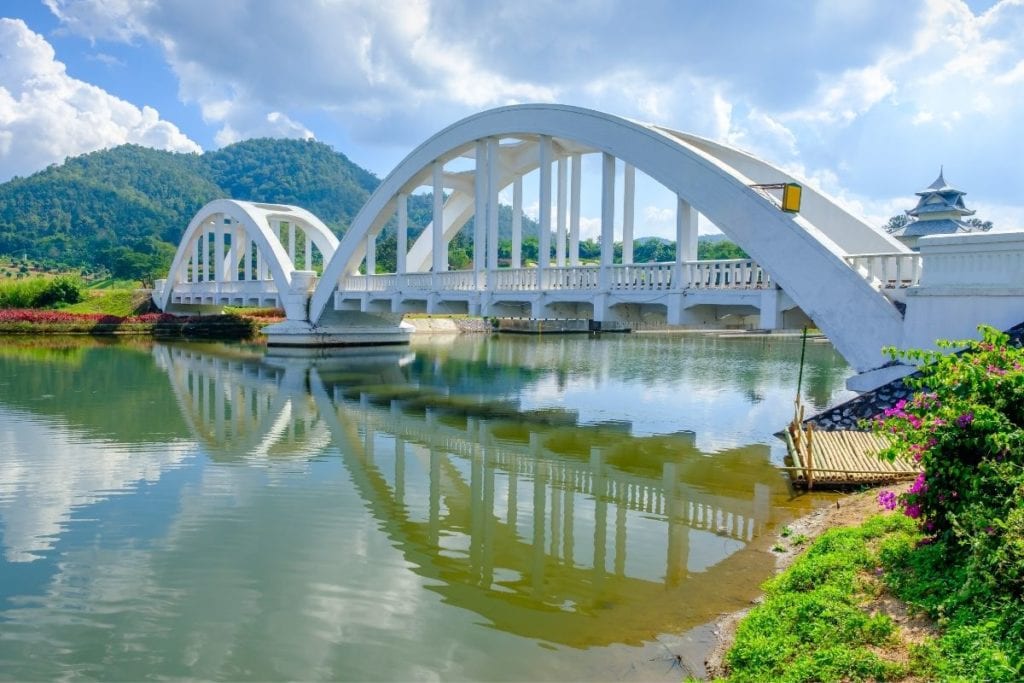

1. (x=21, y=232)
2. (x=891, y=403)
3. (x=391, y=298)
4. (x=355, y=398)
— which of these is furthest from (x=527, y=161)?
(x=21, y=232)

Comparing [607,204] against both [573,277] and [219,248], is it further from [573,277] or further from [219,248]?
[219,248]

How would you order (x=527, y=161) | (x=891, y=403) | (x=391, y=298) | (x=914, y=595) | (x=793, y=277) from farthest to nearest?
(x=391, y=298), (x=527, y=161), (x=793, y=277), (x=891, y=403), (x=914, y=595)

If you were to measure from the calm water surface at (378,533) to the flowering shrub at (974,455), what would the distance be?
1641 millimetres

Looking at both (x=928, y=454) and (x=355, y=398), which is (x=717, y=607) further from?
(x=355, y=398)

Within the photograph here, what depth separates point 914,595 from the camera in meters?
4.65

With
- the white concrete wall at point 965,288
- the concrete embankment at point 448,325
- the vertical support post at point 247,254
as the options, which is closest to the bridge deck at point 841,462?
the white concrete wall at point 965,288

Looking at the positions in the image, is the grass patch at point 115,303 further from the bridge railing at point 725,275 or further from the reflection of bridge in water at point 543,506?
the bridge railing at point 725,275

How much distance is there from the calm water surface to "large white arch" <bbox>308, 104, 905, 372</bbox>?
7.70 feet

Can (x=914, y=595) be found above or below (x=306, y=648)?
above

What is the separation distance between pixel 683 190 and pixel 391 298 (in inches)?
513

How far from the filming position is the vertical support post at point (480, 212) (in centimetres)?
1919

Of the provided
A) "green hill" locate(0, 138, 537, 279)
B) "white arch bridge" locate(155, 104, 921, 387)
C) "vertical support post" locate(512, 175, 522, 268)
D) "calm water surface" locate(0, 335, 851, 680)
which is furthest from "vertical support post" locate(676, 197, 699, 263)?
"green hill" locate(0, 138, 537, 279)

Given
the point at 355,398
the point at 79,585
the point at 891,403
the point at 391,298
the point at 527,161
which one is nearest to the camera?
the point at 79,585

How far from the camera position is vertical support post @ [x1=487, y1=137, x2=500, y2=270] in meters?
18.5
